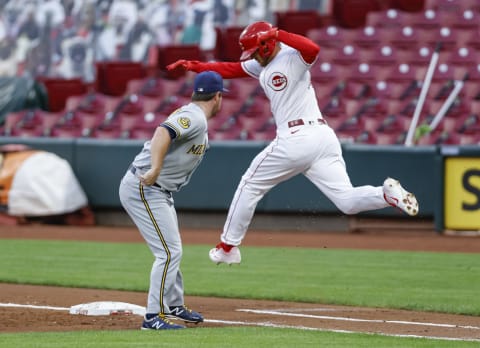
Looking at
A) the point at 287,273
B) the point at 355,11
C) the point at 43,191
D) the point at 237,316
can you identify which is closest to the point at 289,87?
the point at 237,316

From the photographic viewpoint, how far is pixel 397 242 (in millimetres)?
15422

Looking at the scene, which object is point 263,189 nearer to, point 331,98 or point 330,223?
point 330,223

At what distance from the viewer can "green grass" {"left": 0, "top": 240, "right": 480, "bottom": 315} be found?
401 inches

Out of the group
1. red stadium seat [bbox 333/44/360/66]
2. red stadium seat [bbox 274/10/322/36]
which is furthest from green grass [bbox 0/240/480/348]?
red stadium seat [bbox 274/10/322/36]

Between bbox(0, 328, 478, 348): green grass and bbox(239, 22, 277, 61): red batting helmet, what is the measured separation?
7.70 feet

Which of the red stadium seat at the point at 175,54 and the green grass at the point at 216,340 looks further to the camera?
the red stadium seat at the point at 175,54

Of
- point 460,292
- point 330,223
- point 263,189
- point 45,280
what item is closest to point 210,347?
point 263,189

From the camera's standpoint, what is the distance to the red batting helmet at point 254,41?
8.78 meters

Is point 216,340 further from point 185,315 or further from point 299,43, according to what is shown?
point 299,43

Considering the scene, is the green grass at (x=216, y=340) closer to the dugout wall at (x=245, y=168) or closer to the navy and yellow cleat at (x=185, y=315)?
the navy and yellow cleat at (x=185, y=315)

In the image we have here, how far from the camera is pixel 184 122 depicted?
300 inches

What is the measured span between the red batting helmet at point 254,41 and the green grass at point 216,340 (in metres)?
2.35

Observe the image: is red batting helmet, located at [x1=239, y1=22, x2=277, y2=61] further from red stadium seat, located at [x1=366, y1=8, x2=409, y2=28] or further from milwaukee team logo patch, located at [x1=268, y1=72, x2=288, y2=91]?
red stadium seat, located at [x1=366, y1=8, x2=409, y2=28]

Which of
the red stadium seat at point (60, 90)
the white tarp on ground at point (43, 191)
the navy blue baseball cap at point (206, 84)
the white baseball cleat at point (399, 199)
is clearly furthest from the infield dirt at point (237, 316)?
the red stadium seat at point (60, 90)
